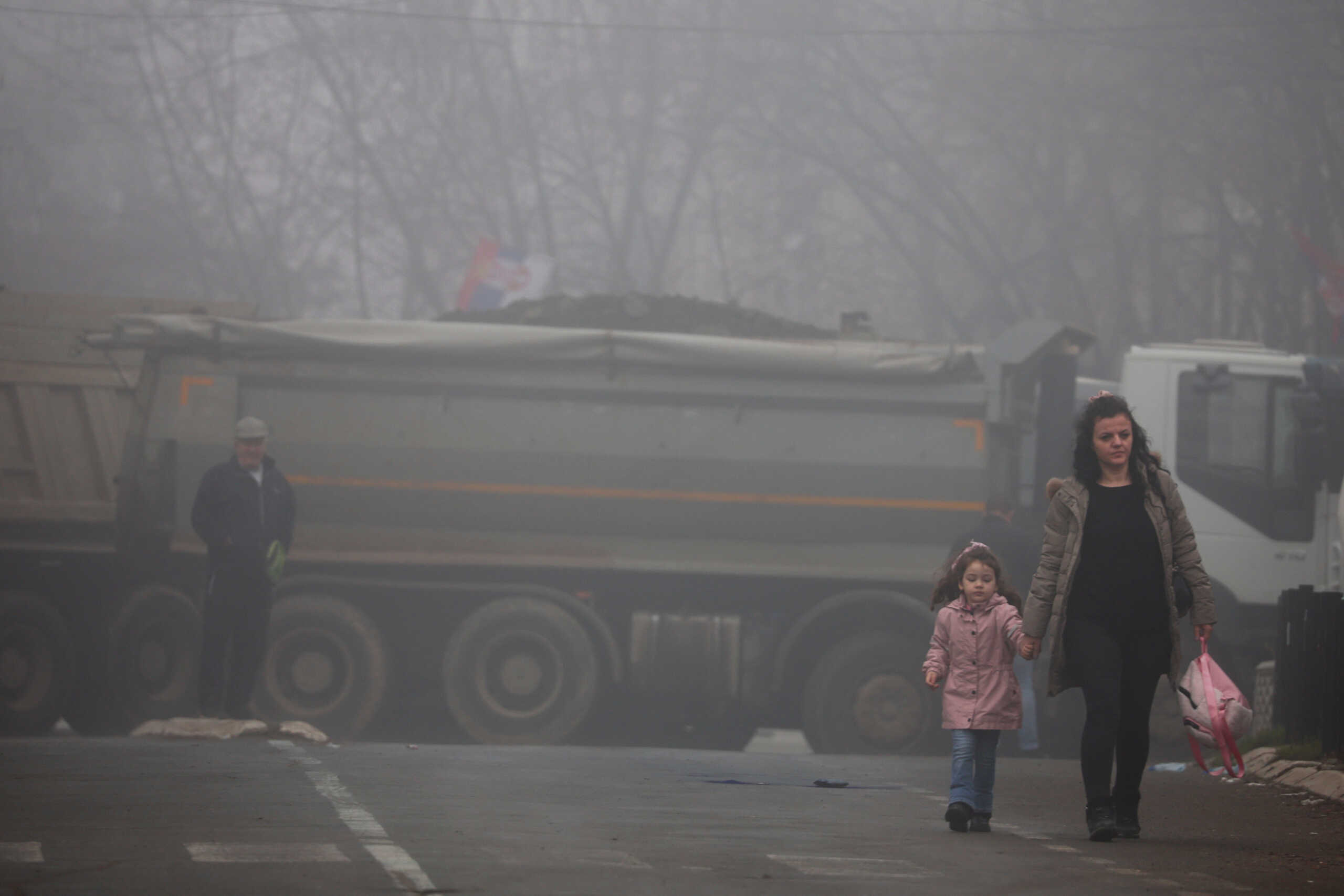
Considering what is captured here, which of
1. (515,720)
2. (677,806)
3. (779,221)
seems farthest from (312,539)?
(779,221)

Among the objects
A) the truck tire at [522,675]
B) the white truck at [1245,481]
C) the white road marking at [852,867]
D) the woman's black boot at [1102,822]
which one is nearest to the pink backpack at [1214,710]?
the woman's black boot at [1102,822]

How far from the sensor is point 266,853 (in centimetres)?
575

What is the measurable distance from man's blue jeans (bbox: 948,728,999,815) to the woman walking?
15.3 inches

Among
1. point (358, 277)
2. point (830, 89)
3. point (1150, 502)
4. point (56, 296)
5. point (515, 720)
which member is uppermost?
point (830, 89)

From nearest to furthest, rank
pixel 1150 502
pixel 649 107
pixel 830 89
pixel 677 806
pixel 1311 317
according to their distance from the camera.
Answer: pixel 1150 502
pixel 677 806
pixel 1311 317
pixel 830 89
pixel 649 107

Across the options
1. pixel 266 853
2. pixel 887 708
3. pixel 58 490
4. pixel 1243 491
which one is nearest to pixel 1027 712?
pixel 887 708

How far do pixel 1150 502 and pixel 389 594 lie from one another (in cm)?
698

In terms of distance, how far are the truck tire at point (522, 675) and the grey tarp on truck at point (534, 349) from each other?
5.61 feet

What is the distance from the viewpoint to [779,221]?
3131cm

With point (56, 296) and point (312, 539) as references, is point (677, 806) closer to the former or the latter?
point (312, 539)

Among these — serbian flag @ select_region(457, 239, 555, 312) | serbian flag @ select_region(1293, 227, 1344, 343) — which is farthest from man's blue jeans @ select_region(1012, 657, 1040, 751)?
serbian flag @ select_region(457, 239, 555, 312)

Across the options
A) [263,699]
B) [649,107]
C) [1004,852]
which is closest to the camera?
[1004,852]

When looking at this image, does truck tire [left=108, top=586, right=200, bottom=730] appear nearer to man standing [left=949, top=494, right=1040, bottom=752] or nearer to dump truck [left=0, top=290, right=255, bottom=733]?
dump truck [left=0, top=290, right=255, bottom=733]

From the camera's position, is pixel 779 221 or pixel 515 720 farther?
pixel 779 221
